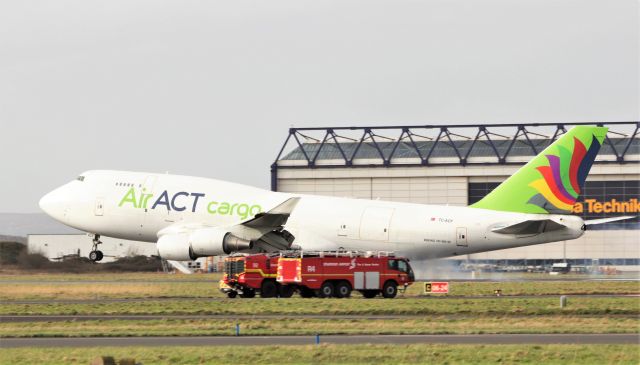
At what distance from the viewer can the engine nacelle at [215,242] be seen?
62.0 meters

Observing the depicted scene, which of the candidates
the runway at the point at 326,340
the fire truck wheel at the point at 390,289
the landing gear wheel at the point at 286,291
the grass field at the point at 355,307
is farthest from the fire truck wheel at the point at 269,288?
the runway at the point at 326,340

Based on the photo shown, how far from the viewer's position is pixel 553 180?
2507 inches

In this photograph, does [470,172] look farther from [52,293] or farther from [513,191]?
[52,293]

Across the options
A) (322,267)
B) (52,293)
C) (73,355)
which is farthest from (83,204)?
(73,355)

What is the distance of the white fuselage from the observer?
62.3 m

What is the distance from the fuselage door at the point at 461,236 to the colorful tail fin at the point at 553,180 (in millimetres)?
2511

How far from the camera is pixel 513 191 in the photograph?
63.6 metres

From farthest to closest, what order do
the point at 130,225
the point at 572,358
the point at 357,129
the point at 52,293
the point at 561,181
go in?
the point at 357,129 → the point at 130,225 → the point at 561,181 → the point at 52,293 → the point at 572,358

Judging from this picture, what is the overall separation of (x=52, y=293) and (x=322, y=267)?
53.5ft

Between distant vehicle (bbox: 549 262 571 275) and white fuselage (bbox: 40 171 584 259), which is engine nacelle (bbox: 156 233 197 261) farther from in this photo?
distant vehicle (bbox: 549 262 571 275)

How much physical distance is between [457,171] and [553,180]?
57.3 metres

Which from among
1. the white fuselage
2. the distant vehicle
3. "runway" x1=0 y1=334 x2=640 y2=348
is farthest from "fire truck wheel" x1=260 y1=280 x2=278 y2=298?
the distant vehicle

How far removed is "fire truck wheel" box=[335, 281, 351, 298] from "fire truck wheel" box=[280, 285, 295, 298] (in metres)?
2.57

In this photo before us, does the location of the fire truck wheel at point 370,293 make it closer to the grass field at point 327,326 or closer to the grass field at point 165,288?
the grass field at point 165,288
